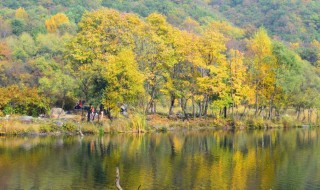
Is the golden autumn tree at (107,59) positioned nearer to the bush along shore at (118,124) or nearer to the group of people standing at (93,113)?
the group of people standing at (93,113)

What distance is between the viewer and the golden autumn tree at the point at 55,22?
114750 millimetres

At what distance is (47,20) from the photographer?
11844 cm

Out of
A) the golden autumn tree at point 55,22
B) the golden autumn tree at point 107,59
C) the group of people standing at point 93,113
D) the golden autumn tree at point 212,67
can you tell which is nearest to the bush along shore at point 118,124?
the group of people standing at point 93,113

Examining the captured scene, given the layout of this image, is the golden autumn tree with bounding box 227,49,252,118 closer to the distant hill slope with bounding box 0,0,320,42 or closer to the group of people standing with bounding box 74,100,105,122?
the group of people standing with bounding box 74,100,105,122

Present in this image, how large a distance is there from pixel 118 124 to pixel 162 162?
17877 millimetres

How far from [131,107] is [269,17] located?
104 metres

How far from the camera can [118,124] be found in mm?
52125

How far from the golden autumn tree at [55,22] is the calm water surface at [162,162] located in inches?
2761

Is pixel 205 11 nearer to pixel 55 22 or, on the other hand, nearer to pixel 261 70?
pixel 55 22

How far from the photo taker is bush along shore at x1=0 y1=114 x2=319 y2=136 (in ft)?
160

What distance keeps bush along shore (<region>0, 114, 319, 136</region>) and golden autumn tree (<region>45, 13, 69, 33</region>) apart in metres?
61.6

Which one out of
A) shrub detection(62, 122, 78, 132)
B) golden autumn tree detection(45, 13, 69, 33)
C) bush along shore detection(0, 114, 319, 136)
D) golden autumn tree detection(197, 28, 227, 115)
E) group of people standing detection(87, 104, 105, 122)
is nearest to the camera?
bush along shore detection(0, 114, 319, 136)

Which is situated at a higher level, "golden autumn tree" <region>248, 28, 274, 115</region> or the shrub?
"golden autumn tree" <region>248, 28, 274, 115</region>

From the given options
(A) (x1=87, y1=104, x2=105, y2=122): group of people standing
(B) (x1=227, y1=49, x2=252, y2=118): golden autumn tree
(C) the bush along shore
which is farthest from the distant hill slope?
(A) (x1=87, y1=104, x2=105, y2=122): group of people standing
